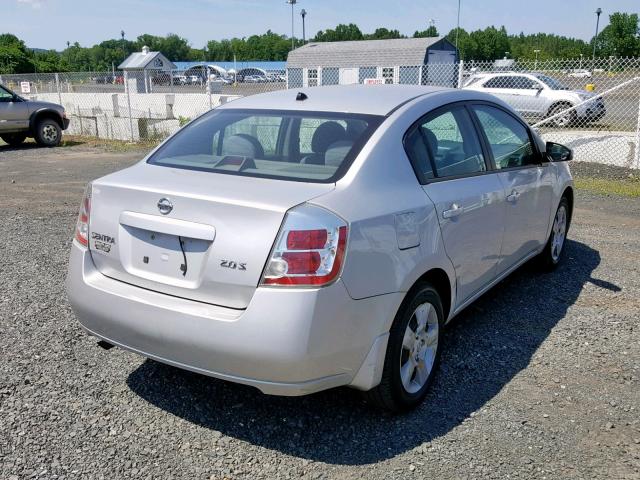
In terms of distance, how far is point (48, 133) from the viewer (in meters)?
16.9

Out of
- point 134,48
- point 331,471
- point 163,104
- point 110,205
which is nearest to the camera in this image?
point 331,471

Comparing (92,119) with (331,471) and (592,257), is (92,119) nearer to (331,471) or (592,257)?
(592,257)

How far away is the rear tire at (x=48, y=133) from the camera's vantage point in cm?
1666

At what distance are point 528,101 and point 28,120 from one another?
44.6 feet

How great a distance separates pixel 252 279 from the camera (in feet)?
8.89

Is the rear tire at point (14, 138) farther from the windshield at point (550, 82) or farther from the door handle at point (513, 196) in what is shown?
the door handle at point (513, 196)

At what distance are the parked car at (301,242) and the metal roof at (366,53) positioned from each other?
1428 inches

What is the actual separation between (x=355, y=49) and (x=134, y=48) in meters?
101

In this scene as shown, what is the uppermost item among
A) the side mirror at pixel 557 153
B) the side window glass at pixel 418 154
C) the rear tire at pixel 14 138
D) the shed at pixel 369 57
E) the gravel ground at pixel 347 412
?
the shed at pixel 369 57

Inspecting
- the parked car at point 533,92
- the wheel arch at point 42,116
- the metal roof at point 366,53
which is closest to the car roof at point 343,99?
the parked car at point 533,92

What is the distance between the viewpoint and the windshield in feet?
58.5

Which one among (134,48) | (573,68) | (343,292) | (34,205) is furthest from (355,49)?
(134,48)

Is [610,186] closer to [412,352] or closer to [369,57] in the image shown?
[412,352]

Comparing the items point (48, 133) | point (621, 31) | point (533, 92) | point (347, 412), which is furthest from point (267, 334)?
point (621, 31)
